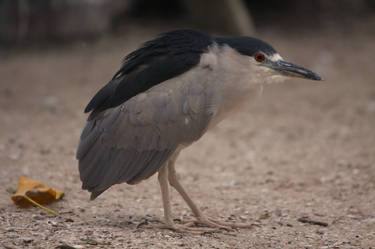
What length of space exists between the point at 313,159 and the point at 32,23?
6.60m

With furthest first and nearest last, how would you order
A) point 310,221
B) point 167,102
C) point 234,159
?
point 234,159, point 310,221, point 167,102

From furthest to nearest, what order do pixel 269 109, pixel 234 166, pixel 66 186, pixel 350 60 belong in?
pixel 350 60
pixel 269 109
pixel 234 166
pixel 66 186

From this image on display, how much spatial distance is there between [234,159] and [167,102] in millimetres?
2777

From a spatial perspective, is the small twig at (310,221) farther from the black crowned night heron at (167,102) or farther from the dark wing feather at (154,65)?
the dark wing feather at (154,65)

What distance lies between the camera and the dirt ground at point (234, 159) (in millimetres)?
4328

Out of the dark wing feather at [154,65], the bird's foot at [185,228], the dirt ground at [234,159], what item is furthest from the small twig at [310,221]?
the dark wing feather at [154,65]

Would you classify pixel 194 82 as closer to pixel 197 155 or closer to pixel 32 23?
pixel 197 155

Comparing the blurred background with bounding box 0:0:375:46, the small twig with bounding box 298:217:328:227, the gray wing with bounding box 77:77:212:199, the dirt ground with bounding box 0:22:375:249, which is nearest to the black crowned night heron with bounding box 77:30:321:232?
the gray wing with bounding box 77:77:212:199

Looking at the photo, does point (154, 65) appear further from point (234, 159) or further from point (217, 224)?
point (234, 159)

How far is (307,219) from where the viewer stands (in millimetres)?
4867

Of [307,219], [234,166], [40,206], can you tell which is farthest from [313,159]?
[40,206]

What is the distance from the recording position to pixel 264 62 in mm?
4340

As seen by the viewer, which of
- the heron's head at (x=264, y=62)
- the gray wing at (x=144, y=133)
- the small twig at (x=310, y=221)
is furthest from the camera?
the small twig at (x=310, y=221)

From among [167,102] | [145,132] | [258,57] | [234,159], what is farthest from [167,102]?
[234,159]
